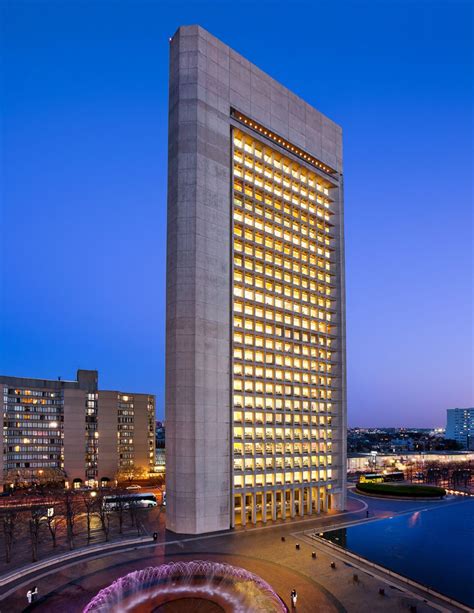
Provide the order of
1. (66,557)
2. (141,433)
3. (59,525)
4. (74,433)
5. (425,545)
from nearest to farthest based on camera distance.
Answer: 1. (66,557)
2. (425,545)
3. (59,525)
4. (74,433)
5. (141,433)

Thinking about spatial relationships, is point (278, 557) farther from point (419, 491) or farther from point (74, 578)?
point (419, 491)

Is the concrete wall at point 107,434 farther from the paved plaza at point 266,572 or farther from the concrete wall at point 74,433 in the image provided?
the paved plaza at point 266,572

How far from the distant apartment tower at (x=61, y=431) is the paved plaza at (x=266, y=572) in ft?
249

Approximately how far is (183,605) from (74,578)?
43.2 feet

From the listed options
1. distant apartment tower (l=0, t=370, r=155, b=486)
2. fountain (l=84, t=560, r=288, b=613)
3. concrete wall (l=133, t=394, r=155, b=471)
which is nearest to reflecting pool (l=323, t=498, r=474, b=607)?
fountain (l=84, t=560, r=288, b=613)

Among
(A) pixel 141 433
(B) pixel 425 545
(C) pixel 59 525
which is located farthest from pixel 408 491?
(A) pixel 141 433

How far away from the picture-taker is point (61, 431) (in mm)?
134875

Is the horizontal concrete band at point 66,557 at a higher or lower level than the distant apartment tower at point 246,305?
lower

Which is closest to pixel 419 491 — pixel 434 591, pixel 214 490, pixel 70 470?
pixel 214 490

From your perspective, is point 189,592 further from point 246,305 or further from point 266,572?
point 246,305

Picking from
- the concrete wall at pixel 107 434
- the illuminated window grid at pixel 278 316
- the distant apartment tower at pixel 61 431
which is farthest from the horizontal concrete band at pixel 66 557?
the concrete wall at pixel 107 434

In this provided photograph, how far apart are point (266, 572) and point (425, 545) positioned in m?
22.2

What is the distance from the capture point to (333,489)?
80.6m

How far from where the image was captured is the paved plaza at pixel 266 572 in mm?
39781
